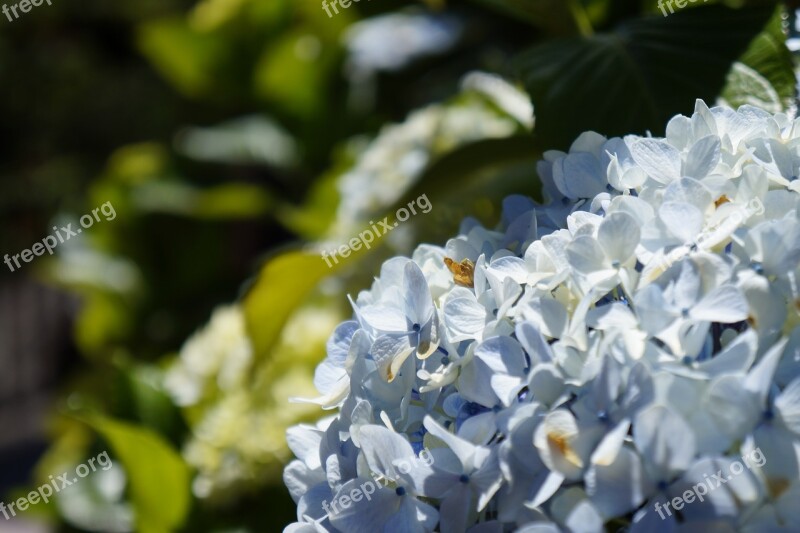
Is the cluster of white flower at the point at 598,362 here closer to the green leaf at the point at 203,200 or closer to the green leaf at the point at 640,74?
the green leaf at the point at 640,74

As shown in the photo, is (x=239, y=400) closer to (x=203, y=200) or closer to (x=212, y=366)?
(x=212, y=366)

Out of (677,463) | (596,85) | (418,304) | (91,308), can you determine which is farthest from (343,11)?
(677,463)

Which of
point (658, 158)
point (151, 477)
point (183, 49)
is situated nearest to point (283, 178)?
point (183, 49)

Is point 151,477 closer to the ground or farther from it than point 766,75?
closer to the ground

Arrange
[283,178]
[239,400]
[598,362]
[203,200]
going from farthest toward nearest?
[283,178] → [203,200] → [239,400] → [598,362]

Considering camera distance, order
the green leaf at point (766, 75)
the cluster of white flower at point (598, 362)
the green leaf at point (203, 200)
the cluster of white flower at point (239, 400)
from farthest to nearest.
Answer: the green leaf at point (203, 200)
the cluster of white flower at point (239, 400)
the green leaf at point (766, 75)
the cluster of white flower at point (598, 362)

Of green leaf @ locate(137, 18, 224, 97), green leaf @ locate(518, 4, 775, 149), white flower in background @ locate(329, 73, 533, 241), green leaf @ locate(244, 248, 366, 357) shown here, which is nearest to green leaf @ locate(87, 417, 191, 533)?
green leaf @ locate(244, 248, 366, 357)

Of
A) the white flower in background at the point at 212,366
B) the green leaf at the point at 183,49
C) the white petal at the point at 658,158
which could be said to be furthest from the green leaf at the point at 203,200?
the white petal at the point at 658,158
